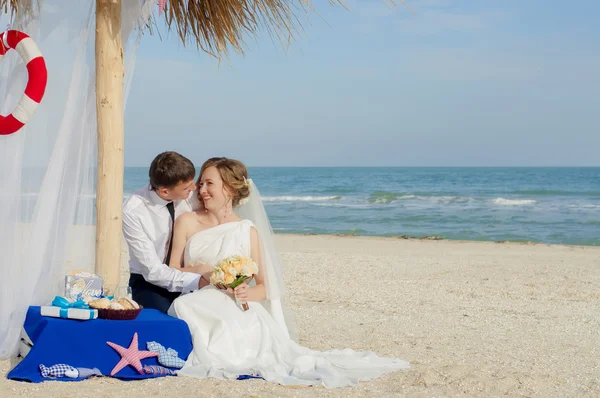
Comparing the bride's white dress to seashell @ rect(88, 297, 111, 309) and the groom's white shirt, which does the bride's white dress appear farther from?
seashell @ rect(88, 297, 111, 309)

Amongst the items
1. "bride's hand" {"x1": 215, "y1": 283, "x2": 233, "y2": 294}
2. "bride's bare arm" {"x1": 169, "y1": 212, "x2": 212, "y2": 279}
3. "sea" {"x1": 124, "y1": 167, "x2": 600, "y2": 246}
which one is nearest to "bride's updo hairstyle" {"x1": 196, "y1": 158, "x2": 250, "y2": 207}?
"bride's bare arm" {"x1": 169, "y1": 212, "x2": 212, "y2": 279}

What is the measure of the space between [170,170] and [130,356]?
→ 1243 millimetres

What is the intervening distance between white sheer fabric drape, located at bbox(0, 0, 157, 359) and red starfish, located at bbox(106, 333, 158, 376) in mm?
715

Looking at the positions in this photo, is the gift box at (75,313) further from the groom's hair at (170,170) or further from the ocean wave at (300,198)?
the ocean wave at (300,198)

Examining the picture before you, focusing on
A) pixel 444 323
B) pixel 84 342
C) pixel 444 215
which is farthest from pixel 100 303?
→ pixel 444 215

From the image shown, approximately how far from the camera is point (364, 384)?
4238 mm

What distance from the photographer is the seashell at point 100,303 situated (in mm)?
4336

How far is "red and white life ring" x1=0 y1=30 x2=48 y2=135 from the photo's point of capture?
4309 mm

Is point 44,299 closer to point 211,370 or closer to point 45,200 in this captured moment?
point 45,200

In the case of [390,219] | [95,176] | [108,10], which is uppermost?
[108,10]

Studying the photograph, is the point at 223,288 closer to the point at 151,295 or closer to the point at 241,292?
the point at 241,292

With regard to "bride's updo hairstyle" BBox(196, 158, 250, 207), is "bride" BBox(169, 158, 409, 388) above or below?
below

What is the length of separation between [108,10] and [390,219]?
17872 millimetres

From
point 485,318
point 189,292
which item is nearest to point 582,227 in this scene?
point 485,318
